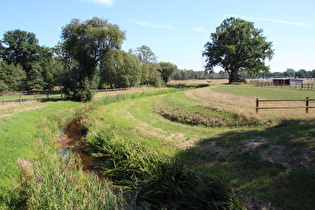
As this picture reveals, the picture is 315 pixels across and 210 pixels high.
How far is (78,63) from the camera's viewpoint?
1834 inches

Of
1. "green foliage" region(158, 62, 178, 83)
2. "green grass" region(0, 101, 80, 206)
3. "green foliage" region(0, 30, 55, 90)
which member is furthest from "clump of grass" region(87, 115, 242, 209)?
"green foliage" region(158, 62, 178, 83)

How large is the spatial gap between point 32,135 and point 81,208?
35.5 ft

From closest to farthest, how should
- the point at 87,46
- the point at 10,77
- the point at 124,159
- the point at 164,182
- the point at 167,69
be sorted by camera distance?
1. the point at 164,182
2. the point at 124,159
3. the point at 87,46
4. the point at 10,77
5. the point at 167,69

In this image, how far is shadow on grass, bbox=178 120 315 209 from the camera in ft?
20.4

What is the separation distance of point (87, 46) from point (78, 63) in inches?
438

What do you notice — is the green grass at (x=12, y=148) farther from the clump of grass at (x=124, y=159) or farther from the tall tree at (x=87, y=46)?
the tall tree at (x=87, y=46)

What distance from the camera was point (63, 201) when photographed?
5.49 m

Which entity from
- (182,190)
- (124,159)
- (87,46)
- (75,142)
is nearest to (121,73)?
(87,46)

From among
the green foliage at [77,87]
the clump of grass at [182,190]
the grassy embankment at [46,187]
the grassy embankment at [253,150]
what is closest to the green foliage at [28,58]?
the green foliage at [77,87]

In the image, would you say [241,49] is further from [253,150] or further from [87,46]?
[253,150]

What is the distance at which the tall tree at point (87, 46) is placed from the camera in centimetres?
3328

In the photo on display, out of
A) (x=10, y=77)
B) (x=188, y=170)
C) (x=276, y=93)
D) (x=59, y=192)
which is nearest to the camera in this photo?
(x=59, y=192)

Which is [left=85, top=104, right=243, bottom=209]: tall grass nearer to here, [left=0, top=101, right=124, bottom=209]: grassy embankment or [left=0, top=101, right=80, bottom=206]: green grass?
[left=0, top=101, right=124, bottom=209]: grassy embankment

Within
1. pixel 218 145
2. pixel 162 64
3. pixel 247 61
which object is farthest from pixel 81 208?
pixel 162 64
